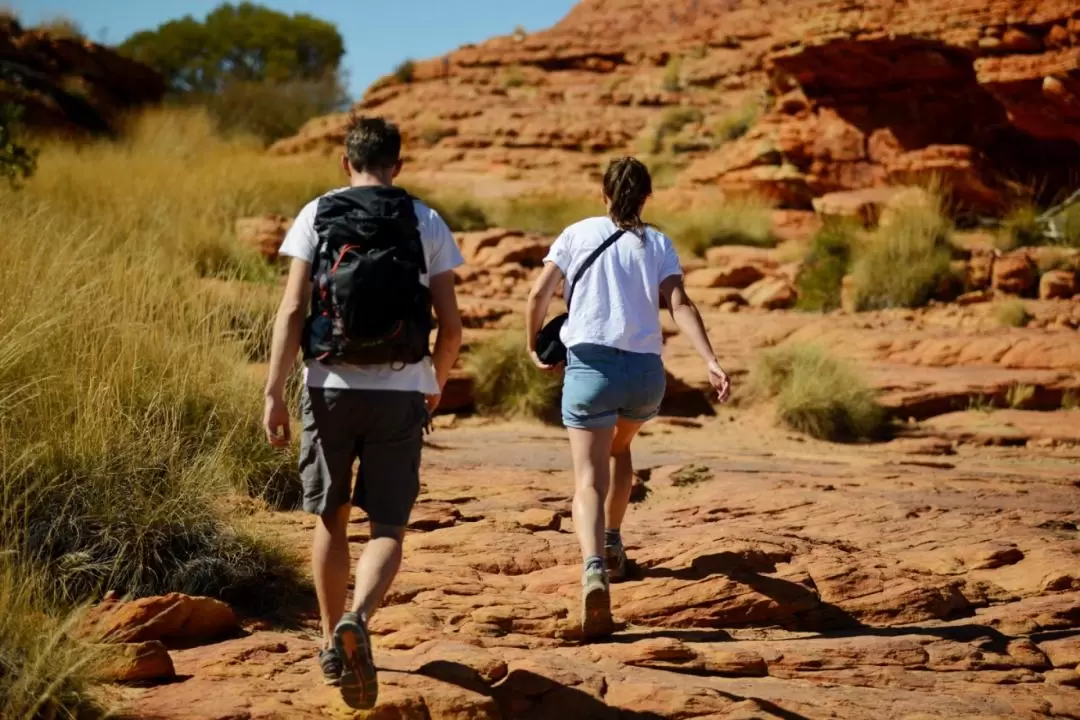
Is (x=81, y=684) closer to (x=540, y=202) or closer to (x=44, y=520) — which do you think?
(x=44, y=520)

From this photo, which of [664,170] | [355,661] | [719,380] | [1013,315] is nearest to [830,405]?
[1013,315]

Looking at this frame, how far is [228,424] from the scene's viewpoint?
23.3 feet

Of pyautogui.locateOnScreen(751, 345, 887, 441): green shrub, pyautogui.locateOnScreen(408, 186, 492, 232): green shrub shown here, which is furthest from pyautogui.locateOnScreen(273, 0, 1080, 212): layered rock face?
pyautogui.locateOnScreen(751, 345, 887, 441): green shrub

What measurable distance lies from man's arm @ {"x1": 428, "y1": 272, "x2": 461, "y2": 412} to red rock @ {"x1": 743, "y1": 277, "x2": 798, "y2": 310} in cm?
1247

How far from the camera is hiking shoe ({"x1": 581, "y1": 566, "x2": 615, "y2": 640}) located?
521 centimetres

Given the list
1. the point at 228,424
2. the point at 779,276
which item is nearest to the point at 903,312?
the point at 779,276

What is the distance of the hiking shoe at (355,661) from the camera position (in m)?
3.93

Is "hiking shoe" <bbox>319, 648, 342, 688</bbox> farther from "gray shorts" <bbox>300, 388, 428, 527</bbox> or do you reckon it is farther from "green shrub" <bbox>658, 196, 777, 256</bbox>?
"green shrub" <bbox>658, 196, 777, 256</bbox>

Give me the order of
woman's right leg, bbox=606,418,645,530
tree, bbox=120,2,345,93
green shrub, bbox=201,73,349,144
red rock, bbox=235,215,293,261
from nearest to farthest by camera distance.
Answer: woman's right leg, bbox=606,418,645,530 → red rock, bbox=235,215,293,261 → green shrub, bbox=201,73,349,144 → tree, bbox=120,2,345,93

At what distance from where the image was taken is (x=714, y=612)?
5758 millimetres

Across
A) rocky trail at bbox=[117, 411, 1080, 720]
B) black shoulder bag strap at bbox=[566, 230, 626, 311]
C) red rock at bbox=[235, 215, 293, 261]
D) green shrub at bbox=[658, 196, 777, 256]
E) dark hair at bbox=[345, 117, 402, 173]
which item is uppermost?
dark hair at bbox=[345, 117, 402, 173]

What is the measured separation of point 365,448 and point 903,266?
42.8 feet

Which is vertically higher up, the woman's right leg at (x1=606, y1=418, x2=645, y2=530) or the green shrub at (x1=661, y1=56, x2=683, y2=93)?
the green shrub at (x1=661, y1=56, x2=683, y2=93)

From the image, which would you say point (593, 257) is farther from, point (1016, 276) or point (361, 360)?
point (1016, 276)
